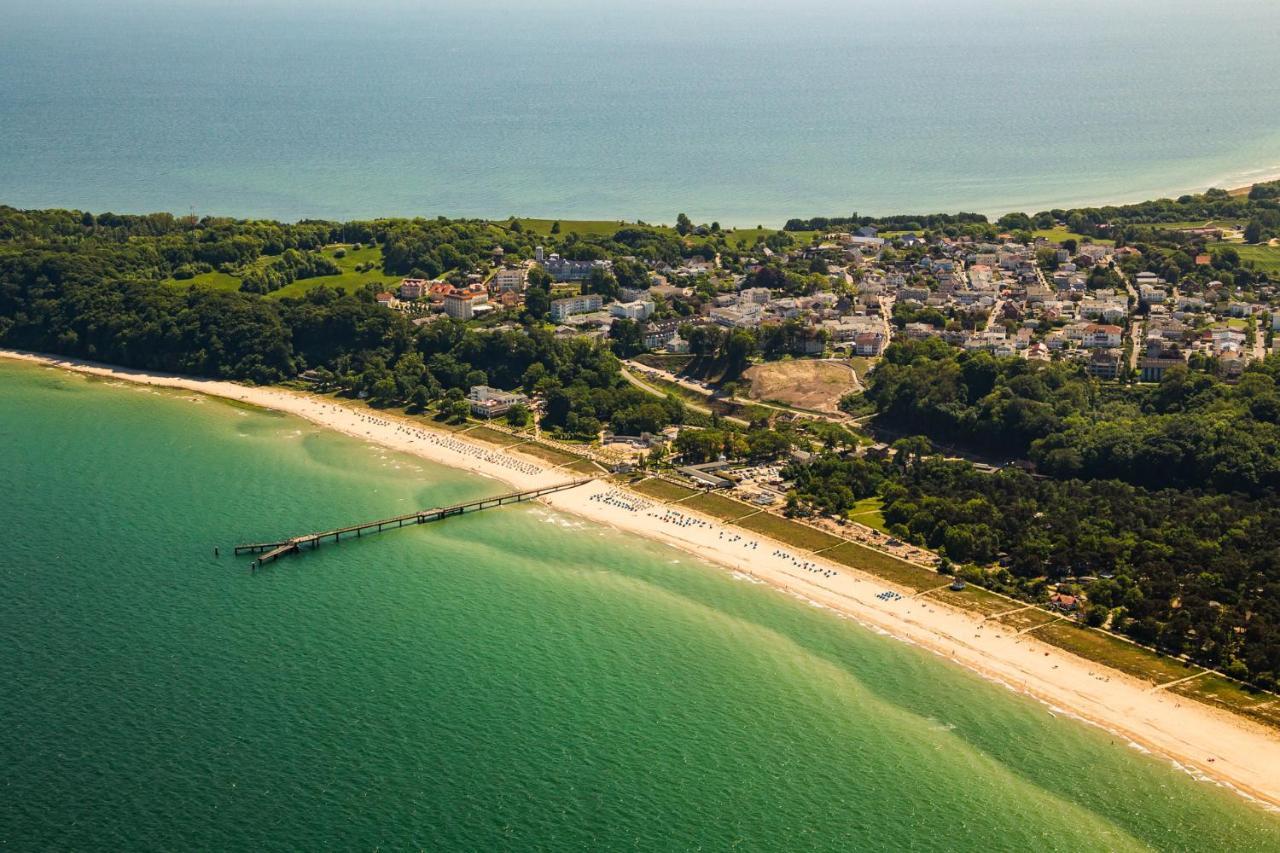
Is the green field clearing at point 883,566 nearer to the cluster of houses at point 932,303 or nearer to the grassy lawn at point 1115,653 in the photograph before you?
the grassy lawn at point 1115,653

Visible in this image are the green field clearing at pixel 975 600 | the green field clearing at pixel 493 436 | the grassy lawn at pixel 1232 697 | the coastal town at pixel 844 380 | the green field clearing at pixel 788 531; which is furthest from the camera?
the green field clearing at pixel 493 436

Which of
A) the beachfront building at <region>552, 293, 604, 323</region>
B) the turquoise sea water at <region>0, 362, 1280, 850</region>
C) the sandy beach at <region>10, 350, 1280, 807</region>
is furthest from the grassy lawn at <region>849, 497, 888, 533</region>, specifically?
the beachfront building at <region>552, 293, 604, 323</region>

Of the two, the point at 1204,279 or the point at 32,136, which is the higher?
the point at 32,136

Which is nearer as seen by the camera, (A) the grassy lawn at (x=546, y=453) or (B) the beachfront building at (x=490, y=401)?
(A) the grassy lawn at (x=546, y=453)

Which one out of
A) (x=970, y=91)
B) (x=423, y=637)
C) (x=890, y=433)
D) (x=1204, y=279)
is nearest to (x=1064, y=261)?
(x=1204, y=279)

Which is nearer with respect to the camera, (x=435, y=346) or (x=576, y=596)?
(x=576, y=596)

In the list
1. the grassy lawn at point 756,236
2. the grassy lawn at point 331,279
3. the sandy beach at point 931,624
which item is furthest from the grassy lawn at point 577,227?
the sandy beach at point 931,624

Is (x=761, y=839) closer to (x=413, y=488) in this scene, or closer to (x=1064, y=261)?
(x=413, y=488)
